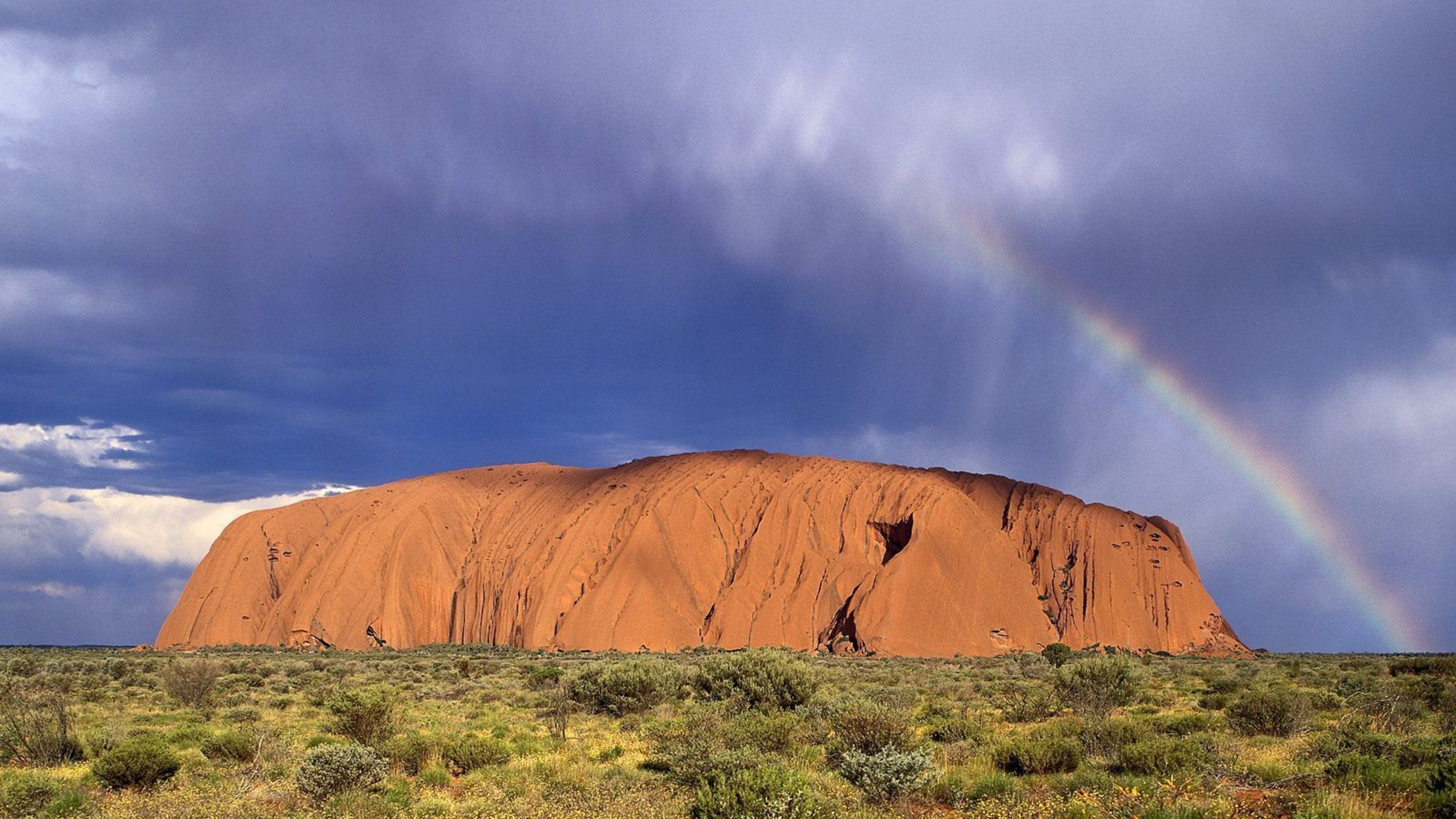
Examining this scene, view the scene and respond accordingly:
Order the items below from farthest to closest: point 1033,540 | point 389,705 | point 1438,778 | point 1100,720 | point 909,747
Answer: point 1033,540 < point 389,705 < point 1100,720 < point 909,747 < point 1438,778

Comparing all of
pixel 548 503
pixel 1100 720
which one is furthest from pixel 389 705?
pixel 548 503

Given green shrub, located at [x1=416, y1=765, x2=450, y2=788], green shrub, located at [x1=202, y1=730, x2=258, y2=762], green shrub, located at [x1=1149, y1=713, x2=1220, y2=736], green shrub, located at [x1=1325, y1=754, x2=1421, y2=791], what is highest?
green shrub, located at [x1=1325, y1=754, x2=1421, y2=791]

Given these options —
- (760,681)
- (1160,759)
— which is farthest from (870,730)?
(760,681)

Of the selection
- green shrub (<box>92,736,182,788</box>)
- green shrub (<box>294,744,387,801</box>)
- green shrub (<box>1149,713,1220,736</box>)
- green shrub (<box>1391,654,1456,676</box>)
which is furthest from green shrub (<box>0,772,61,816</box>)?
green shrub (<box>1391,654,1456,676</box>)

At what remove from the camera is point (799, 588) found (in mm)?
73000

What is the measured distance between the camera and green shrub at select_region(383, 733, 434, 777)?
14.2 metres

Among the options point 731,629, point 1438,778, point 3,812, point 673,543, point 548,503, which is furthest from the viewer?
point 548,503

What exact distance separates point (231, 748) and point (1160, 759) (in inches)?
644

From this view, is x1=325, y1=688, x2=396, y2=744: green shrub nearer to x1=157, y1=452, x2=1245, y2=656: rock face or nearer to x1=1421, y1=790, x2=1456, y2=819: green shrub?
x1=1421, y1=790, x2=1456, y2=819: green shrub

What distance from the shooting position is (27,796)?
11398mm

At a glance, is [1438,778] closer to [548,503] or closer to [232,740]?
[232,740]

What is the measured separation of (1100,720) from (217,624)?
8734cm

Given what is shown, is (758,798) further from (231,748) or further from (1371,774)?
(231,748)

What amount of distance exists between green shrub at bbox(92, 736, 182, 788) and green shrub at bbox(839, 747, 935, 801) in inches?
436
